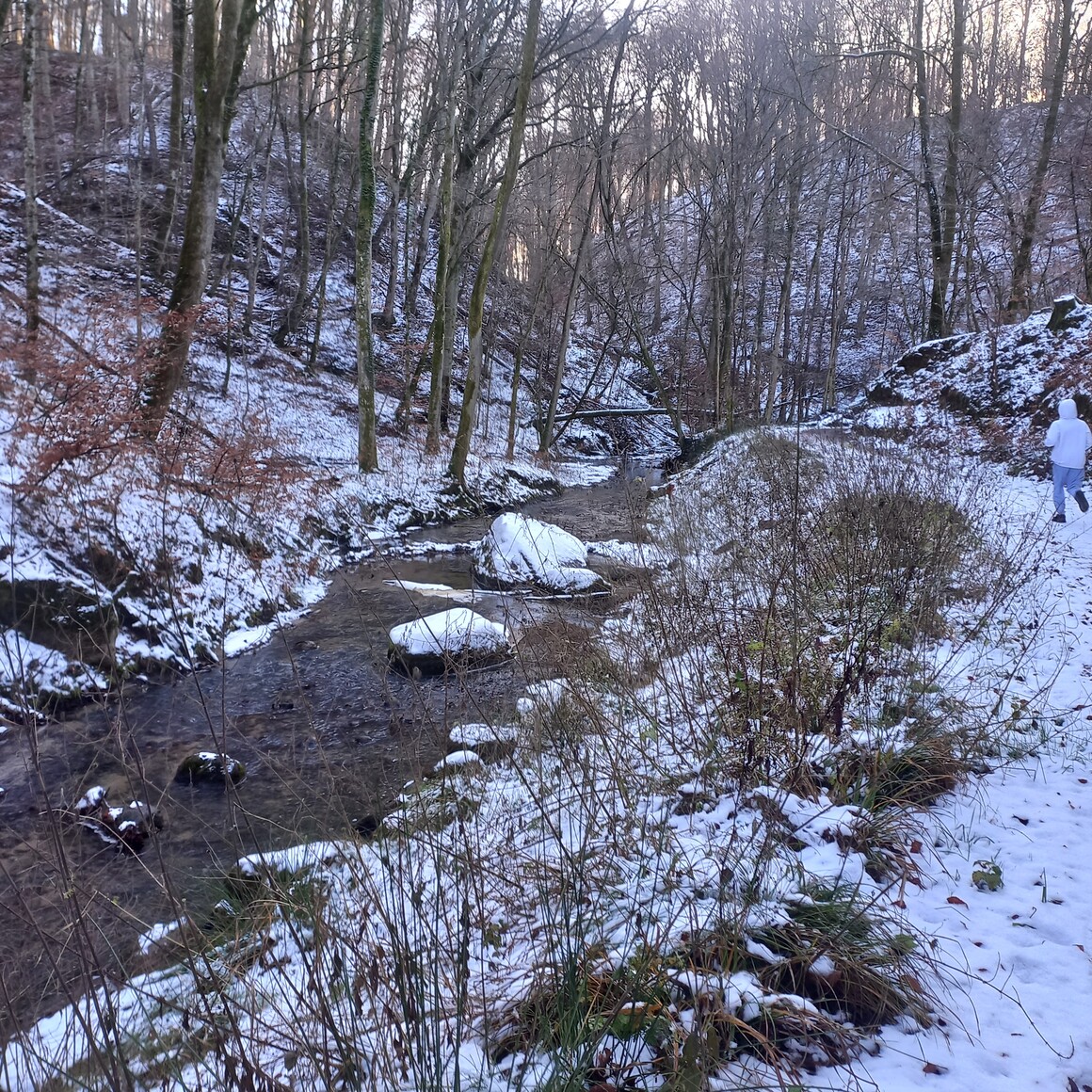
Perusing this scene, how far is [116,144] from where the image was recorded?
23688 millimetres

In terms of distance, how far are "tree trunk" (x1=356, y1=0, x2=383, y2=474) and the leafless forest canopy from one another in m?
0.07

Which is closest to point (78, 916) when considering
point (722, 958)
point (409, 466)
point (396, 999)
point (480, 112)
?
point (396, 999)

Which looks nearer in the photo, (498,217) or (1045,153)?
(498,217)

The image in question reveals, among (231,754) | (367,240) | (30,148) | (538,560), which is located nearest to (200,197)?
(30,148)

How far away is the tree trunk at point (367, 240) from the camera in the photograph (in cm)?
1287

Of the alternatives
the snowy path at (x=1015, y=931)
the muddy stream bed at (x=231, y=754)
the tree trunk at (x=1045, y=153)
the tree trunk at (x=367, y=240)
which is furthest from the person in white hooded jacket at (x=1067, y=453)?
the tree trunk at (x=367, y=240)

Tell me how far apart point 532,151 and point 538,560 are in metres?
→ 26.6

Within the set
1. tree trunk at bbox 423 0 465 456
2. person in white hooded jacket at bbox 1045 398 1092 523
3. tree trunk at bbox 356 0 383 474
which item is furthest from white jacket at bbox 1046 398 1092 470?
tree trunk at bbox 423 0 465 456

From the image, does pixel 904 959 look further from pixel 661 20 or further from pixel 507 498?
pixel 661 20

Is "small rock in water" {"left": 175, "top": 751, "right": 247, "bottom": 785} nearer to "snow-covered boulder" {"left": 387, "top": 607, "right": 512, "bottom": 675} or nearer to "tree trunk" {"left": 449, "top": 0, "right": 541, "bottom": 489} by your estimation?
"snow-covered boulder" {"left": 387, "top": 607, "right": 512, "bottom": 675}

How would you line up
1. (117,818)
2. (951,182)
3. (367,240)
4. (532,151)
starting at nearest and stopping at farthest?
(117,818) < (367,240) < (951,182) < (532,151)

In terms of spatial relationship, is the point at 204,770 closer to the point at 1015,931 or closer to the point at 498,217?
the point at 1015,931

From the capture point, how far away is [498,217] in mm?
13781

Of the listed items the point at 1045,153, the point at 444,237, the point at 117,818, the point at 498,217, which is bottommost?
the point at 117,818
